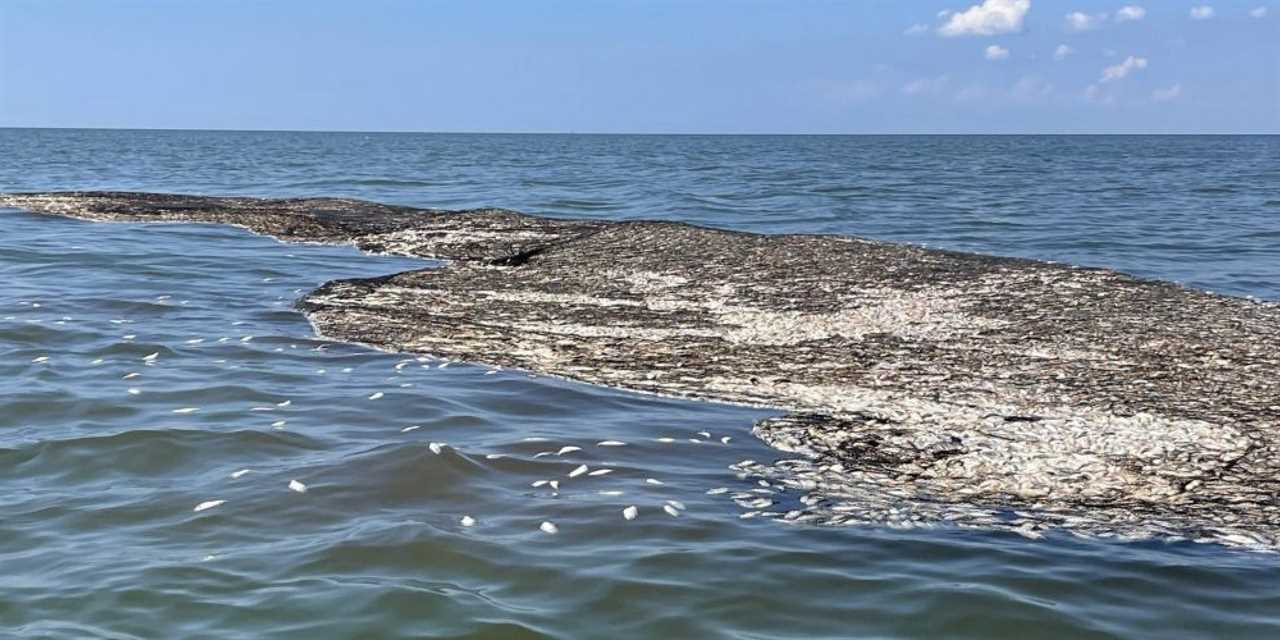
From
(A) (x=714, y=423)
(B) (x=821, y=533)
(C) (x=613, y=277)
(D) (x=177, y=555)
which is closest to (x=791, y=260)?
(C) (x=613, y=277)

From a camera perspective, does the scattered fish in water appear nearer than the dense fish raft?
Yes

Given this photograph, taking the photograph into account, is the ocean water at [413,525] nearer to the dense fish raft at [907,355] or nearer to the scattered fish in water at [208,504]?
the scattered fish in water at [208,504]

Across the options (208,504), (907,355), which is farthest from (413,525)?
(907,355)

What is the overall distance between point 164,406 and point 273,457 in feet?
6.59

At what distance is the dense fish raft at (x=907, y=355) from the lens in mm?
8680

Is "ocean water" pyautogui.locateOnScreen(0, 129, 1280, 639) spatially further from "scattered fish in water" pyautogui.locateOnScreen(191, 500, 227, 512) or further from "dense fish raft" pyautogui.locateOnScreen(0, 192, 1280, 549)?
"dense fish raft" pyautogui.locateOnScreen(0, 192, 1280, 549)

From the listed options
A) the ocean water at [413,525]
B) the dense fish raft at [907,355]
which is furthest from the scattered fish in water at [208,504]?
the dense fish raft at [907,355]

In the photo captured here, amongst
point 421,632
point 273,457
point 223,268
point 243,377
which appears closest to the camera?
point 421,632

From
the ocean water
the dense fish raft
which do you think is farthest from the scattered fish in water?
the dense fish raft

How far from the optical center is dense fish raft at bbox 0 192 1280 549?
28.5ft

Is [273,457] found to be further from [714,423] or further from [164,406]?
[714,423]

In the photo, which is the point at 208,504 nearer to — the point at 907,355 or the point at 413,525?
the point at 413,525

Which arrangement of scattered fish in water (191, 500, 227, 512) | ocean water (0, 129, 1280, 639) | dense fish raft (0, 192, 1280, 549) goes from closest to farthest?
1. ocean water (0, 129, 1280, 639)
2. scattered fish in water (191, 500, 227, 512)
3. dense fish raft (0, 192, 1280, 549)

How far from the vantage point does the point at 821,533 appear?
7.91m
